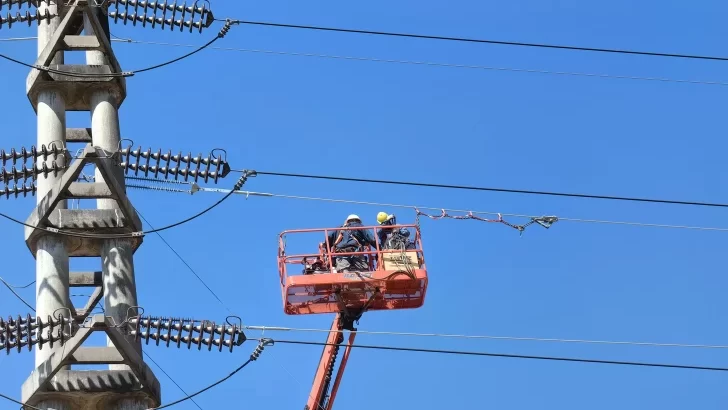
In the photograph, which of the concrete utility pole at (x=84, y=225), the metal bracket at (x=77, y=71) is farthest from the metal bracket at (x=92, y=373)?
the metal bracket at (x=77, y=71)

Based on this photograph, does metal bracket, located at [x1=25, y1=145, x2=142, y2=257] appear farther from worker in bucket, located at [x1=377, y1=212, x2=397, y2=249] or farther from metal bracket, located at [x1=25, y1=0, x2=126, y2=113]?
worker in bucket, located at [x1=377, y1=212, x2=397, y2=249]

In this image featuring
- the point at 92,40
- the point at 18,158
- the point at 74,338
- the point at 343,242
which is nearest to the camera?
the point at 74,338

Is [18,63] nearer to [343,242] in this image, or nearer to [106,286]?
[106,286]

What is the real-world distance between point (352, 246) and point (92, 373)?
701 centimetres

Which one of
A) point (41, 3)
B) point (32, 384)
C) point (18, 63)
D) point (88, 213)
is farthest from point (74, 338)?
point (41, 3)

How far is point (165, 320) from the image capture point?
77.6ft

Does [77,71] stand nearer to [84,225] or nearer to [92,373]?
[84,225]

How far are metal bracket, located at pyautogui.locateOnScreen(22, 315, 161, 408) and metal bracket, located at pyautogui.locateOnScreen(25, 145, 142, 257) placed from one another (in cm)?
186

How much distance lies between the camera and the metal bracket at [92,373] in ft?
75.5

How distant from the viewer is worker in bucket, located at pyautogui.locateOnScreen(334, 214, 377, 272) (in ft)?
96.7

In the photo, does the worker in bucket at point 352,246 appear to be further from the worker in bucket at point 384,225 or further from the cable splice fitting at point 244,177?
the cable splice fitting at point 244,177

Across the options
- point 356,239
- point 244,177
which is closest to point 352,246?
point 356,239

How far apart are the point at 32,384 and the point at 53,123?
4.09 metres

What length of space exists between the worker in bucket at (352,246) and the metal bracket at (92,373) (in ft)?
19.6
